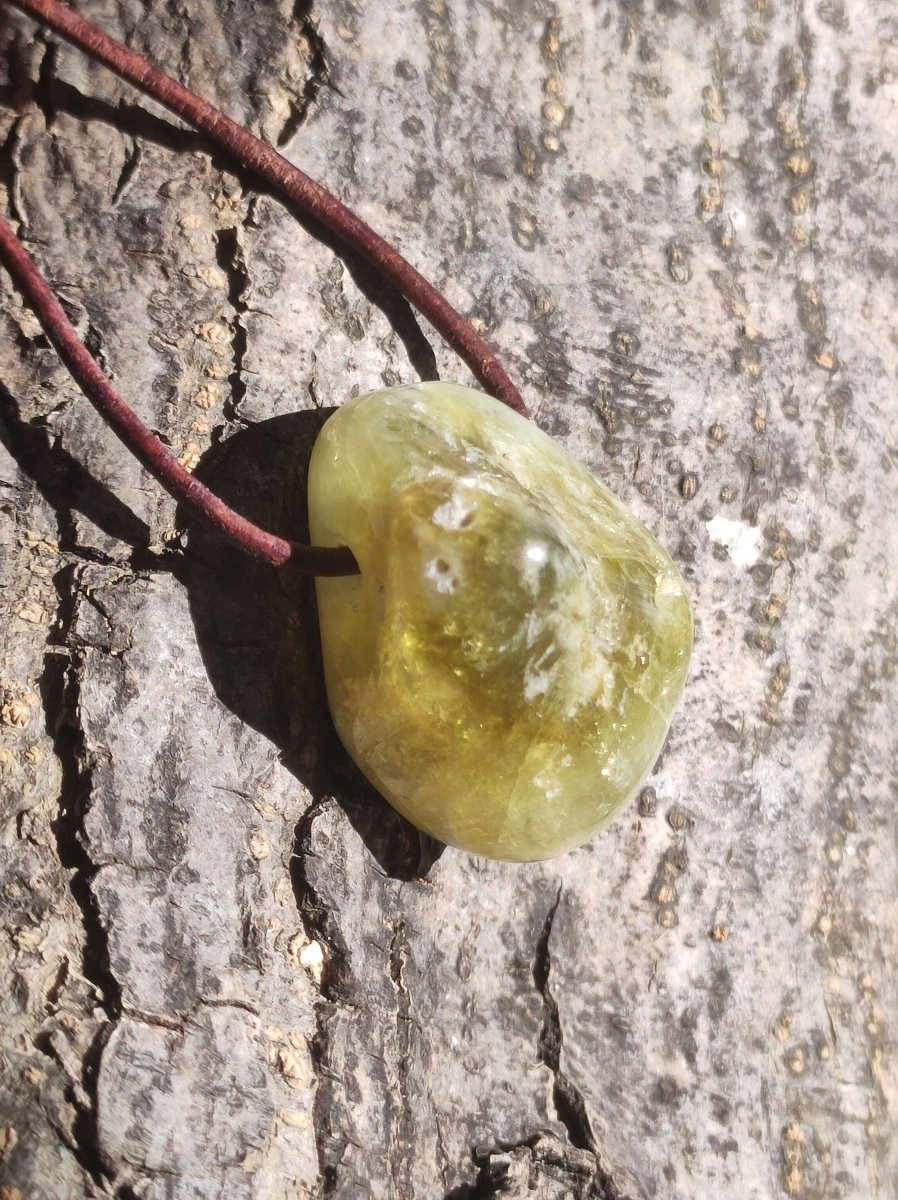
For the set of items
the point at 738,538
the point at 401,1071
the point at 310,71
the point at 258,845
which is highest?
the point at 310,71

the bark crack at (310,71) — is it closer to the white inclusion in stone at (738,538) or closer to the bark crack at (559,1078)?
the white inclusion in stone at (738,538)

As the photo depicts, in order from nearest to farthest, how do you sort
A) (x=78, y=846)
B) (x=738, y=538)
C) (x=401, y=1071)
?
(x=78, y=846), (x=401, y=1071), (x=738, y=538)

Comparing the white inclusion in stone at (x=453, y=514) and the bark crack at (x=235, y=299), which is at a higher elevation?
the bark crack at (x=235, y=299)

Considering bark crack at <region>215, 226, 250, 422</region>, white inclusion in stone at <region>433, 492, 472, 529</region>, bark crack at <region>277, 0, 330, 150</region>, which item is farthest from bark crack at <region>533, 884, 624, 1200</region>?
bark crack at <region>277, 0, 330, 150</region>

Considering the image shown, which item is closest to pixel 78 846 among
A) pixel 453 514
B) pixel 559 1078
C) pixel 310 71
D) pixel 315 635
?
pixel 315 635

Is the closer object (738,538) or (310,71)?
(310,71)

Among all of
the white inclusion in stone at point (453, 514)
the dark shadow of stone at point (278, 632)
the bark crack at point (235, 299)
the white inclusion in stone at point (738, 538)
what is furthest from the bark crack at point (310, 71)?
the white inclusion in stone at point (738, 538)

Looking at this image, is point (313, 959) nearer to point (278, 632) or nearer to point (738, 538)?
point (278, 632)
